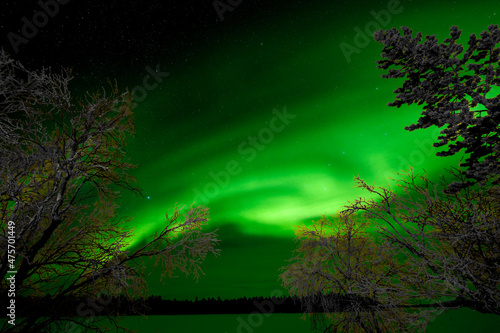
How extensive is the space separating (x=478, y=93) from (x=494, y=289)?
527 cm

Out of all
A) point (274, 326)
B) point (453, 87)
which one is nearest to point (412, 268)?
point (453, 87)

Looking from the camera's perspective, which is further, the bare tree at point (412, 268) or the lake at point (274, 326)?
the lake at point (274, 326)

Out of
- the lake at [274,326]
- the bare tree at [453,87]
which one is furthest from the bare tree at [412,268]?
the lake at [274,326]

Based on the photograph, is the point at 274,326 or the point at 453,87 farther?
the point at 274,326

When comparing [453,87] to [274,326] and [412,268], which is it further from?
[274,326]

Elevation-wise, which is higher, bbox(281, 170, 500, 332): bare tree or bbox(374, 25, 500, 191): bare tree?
bbox(374, 25, 500, 191): bare tree

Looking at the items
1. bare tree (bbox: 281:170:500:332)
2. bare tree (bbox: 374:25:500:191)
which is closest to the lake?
bare tree (bbox: 281:170:500:332)

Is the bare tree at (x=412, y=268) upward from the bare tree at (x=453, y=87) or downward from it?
downward

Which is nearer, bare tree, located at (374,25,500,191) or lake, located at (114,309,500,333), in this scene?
bare tree, located at (374,25,500,191)

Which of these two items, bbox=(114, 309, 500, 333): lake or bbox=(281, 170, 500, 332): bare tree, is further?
bbox=(114, 309, 500, 333): lake

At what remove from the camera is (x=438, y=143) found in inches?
343

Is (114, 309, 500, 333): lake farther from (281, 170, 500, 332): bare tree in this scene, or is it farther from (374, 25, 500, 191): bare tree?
(374, 25, 500, 191): bare tree

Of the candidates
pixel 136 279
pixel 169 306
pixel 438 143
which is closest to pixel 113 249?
pixel 136 279

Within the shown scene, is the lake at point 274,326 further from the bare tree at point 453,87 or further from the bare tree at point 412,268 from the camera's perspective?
the bare tree at point 453,87
